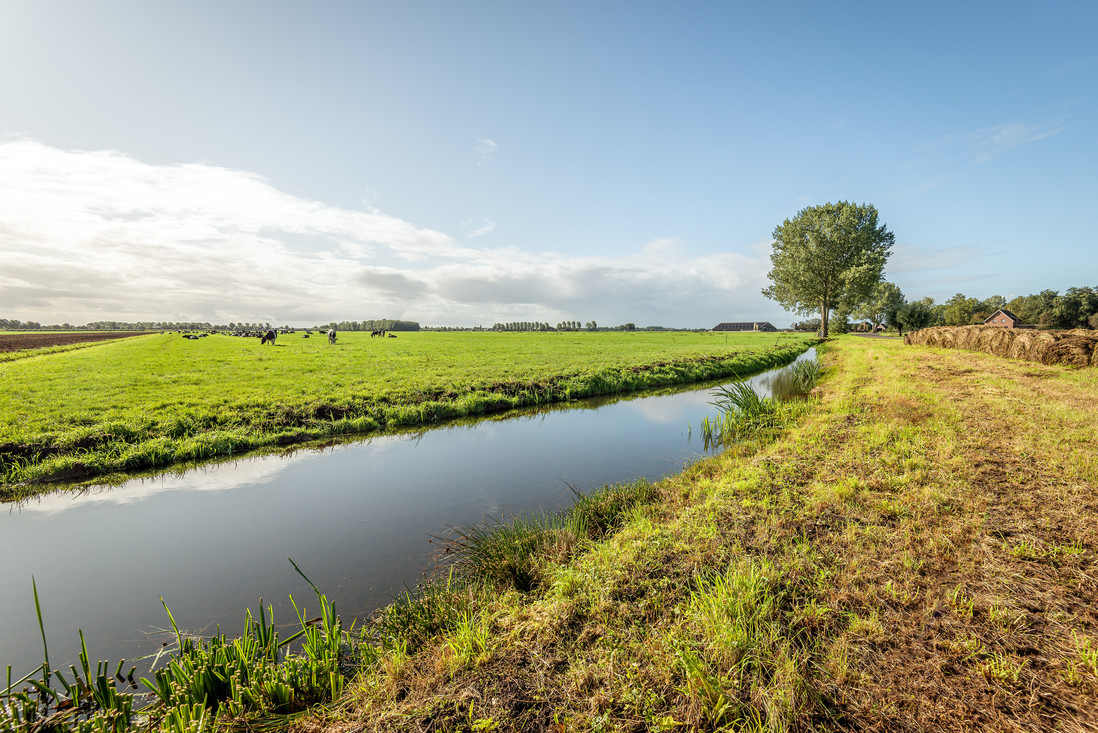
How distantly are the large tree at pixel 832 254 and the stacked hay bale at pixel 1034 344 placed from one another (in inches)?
841

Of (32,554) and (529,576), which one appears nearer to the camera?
(529,576)

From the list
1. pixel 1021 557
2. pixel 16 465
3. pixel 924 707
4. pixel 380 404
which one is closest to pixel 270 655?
pixel 924 707

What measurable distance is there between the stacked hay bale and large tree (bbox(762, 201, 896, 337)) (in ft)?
70.1

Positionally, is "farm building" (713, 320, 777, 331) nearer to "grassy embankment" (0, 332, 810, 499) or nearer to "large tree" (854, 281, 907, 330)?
"large tree" (854, 281, 907, 330)

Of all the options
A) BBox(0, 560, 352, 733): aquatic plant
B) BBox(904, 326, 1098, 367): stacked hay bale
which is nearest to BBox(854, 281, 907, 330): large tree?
BBox(904, 326, 1098, 367): stacked hay bale

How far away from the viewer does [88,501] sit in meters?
8.19

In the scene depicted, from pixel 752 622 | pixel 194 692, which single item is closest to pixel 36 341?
pixel 194 692

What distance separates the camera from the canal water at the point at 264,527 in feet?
16.2

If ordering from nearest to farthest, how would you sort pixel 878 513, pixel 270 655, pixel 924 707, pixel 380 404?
pixel 924 707 → pixel 270 655 → pixel 878 513 → pixel 380 404

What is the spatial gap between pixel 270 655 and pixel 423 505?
13.5 ft

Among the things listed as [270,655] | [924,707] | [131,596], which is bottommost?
[131,596]

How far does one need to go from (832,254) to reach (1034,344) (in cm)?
3536

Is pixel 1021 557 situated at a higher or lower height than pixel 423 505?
higher

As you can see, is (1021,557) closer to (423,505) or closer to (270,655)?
(270,655)
